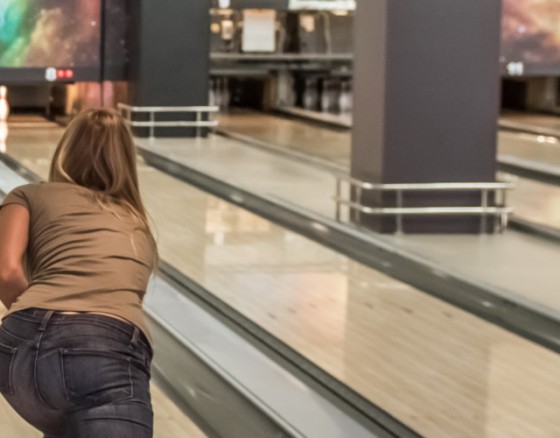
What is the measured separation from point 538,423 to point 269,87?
1376 cm

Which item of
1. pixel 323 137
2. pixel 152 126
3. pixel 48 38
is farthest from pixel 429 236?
pixel 48 38

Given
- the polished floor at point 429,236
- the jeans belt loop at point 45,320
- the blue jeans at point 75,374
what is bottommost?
the polished floor at point 429,236

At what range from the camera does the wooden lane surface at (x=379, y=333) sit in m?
4.52

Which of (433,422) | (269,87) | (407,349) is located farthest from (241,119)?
(433,422)

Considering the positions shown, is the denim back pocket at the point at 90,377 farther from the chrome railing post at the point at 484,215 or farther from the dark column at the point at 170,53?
the dark column at the point at 170,53

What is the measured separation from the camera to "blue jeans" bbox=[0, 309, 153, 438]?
2.50 m

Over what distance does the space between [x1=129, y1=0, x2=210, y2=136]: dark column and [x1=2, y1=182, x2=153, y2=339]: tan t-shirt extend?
428 inches

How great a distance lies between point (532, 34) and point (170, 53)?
154 inches

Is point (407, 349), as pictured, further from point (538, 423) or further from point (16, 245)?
point (16, 245)

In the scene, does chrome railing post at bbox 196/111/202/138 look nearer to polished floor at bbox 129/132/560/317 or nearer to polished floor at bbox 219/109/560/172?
polished floor at bbox 129/132/560/317

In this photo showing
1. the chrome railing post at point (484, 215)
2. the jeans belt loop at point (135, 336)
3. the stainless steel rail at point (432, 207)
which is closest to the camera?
the jeans belt loop at point (135, 336)

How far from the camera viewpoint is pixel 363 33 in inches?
327

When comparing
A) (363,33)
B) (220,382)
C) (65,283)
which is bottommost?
(220,382)

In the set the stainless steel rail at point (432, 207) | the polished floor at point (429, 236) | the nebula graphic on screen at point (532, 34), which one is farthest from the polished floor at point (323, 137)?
the stainless steel rail at point (432, 207)
